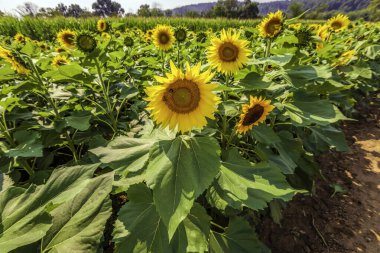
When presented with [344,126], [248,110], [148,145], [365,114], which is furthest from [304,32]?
[365,114]

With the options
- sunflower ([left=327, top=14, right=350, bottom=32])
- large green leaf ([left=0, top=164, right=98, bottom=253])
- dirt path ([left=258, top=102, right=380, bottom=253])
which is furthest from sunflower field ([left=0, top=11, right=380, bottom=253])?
sunflower ([left=327, top=14, right=350, bottom=32])

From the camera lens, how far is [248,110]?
1790 mm

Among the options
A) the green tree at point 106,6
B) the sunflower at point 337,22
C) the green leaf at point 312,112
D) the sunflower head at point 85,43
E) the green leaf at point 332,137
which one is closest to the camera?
the green leaf at point 312,112

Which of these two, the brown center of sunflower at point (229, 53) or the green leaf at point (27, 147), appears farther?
the brown center of sunflower at point (229, 53)

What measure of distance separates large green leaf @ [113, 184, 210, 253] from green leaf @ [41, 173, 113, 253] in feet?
1.15

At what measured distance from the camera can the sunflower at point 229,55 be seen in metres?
1.94

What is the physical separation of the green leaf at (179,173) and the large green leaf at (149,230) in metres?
0.37

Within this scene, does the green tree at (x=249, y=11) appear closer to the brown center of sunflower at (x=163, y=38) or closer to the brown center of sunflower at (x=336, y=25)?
the brown center of sunflower at (x=336, y=25)

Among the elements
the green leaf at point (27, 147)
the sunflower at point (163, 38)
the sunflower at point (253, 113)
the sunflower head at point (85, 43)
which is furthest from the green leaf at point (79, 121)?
the sunflower at point (163, 38)

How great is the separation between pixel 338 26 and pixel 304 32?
2.65 metres

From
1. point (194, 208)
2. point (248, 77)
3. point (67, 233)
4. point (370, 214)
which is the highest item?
point (248, 77)

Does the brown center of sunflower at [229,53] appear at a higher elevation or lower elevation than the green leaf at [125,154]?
higher

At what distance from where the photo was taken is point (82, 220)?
39.0 inches

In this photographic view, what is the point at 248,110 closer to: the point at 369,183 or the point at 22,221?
the point at 22,221
